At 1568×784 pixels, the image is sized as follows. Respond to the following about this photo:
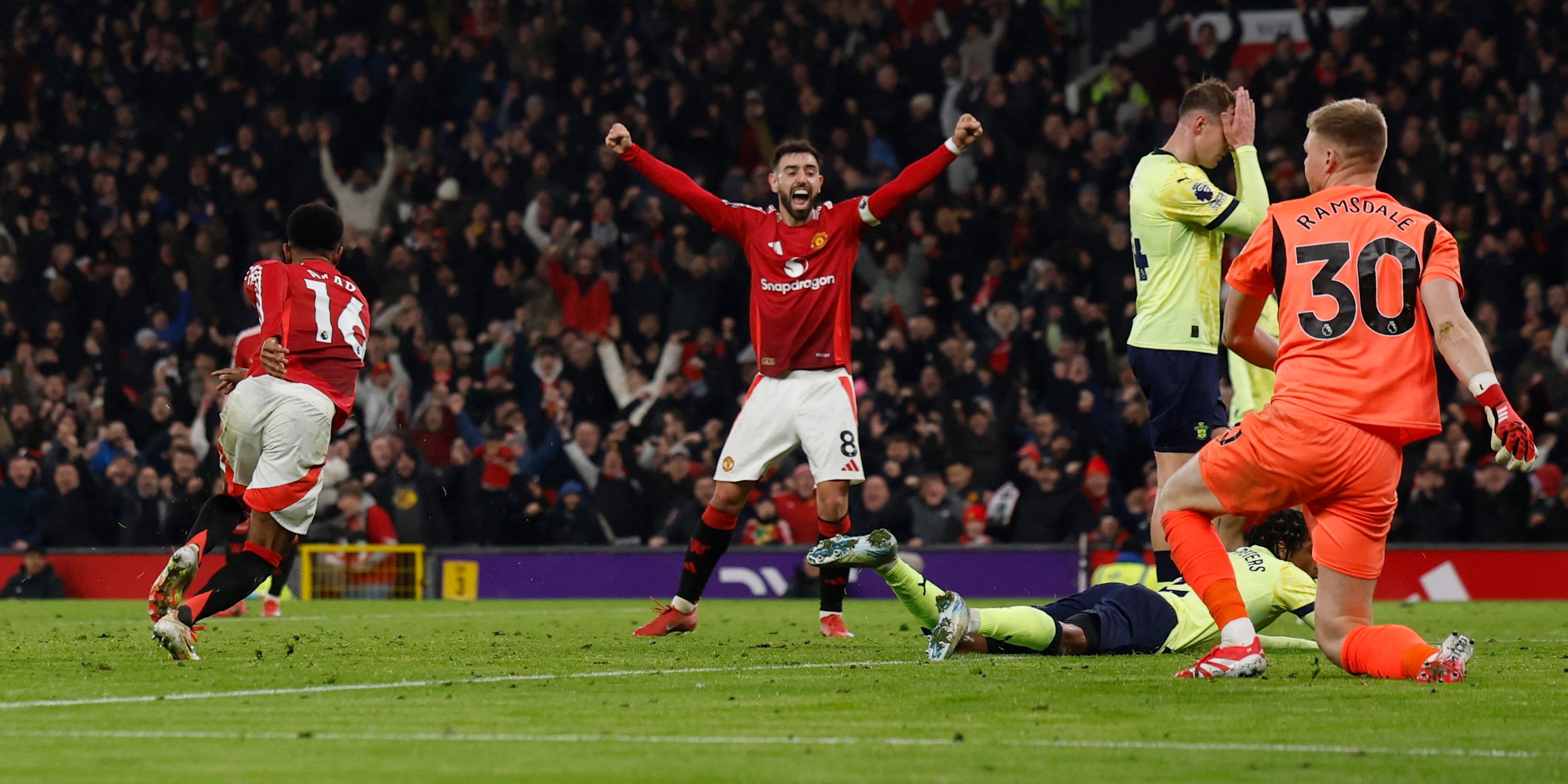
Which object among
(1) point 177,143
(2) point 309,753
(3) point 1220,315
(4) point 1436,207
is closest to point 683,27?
(1) point 177,143

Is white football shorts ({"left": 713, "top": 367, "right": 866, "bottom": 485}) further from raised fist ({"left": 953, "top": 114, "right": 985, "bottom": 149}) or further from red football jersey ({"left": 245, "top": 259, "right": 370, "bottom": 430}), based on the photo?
red football jersey ({"left": 245, "top": 259, "right": 370, "bottom": 430})

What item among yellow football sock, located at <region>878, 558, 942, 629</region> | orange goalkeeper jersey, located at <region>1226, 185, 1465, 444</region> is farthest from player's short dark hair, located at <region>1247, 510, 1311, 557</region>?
orange goalkeeper jersey, located at <region>1226, 185, 1465, 444</region>

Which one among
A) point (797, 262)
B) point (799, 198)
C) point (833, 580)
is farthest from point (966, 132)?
point (833, 580)

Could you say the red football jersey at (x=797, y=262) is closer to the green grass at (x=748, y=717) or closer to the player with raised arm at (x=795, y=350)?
the player with raised arm at (x=795, y=350)

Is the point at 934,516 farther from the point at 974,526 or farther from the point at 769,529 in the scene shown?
the point at 769,529

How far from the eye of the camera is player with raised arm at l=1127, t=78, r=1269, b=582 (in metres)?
9.15

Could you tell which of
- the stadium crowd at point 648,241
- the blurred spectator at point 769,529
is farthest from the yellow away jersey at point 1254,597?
the blurred spectator at point 769,529

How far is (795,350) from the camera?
9.91 m

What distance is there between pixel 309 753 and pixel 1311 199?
3.86 metres

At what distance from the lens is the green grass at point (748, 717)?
4523 mm

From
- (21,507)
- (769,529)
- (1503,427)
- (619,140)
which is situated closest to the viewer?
(1503,427)

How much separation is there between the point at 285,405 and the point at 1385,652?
4672 millimetres

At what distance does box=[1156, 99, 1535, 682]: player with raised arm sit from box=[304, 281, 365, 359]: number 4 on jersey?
3853 mm

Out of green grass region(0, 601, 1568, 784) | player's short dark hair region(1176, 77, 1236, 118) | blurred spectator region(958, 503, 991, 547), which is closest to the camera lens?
green grass region(0, 601, 1568, 784)
